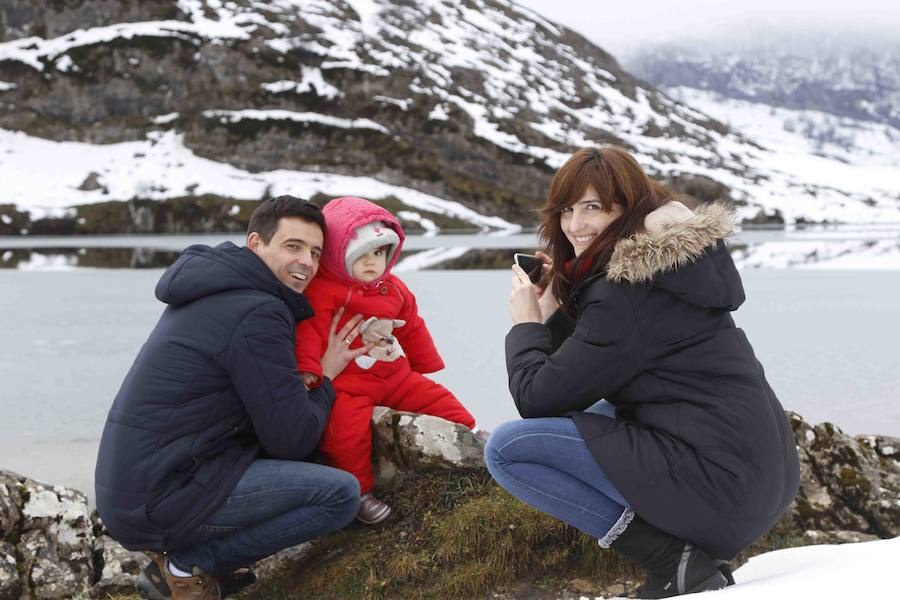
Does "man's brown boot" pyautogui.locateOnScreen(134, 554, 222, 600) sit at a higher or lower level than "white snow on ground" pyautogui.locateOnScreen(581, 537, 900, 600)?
lower

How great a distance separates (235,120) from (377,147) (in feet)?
50.0

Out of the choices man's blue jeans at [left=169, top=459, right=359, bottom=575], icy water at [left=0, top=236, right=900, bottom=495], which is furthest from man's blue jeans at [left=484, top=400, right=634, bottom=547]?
icy water at [left=0, top=236, right=900, bottom=495]

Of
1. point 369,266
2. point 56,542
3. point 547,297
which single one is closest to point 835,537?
point 547,297

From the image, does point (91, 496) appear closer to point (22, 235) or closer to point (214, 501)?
point (214, 501)

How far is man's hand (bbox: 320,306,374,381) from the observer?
4566 mm

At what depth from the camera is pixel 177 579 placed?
4.14 metres

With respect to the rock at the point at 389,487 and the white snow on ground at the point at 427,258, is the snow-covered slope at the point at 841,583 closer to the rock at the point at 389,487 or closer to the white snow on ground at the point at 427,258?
the rock at the point at 389,487

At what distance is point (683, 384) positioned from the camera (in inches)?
133

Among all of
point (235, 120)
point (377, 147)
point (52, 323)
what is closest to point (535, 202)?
point (377, 147)

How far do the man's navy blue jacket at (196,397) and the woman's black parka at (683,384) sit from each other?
1.47 meters

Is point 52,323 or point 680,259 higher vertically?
point 680,259

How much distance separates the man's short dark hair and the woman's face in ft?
4.71

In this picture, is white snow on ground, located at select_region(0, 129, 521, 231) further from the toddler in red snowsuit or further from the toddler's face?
the toddler's face

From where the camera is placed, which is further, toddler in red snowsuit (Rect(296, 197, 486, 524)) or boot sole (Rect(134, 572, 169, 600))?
toddler in red snowsuit (Rect(296, 197, 486, 524))
